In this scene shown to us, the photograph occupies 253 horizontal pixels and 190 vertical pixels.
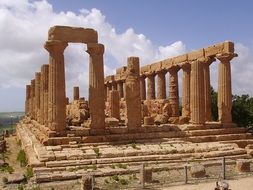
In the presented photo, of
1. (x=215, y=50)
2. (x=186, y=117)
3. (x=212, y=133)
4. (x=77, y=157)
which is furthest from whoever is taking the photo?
(x=186, y=117)

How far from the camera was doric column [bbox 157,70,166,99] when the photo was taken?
40525mm

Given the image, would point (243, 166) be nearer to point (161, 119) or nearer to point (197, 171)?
point (197, 171)

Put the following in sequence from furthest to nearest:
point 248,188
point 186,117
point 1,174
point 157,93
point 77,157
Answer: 1. point 157,93
2. point 186,117
3. point 77,157
4. point 1,174
5. point 248,188

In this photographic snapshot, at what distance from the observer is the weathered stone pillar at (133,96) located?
1041 inches

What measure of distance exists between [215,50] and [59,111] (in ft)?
45.3

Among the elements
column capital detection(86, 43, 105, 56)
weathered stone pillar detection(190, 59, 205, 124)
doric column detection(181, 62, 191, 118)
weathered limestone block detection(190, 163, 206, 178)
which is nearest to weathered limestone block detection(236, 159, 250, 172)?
weathered limestone block detection(190, 163, 206, 178)

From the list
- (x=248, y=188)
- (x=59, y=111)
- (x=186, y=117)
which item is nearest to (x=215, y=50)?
(x=186, y=117)

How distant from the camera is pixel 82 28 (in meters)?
24.8

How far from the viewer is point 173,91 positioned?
3834 cm

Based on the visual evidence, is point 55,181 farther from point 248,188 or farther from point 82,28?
point 82,28

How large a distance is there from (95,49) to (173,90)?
15.0 m

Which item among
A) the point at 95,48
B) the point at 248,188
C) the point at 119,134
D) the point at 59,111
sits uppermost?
→ the point at 95,48

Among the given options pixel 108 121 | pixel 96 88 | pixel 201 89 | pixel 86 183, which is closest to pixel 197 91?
pixel 201 89

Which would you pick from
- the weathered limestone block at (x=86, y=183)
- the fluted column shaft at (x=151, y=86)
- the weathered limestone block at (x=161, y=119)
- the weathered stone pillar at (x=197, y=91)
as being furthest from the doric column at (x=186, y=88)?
the weathered limestone block at (x=86, y=183)
